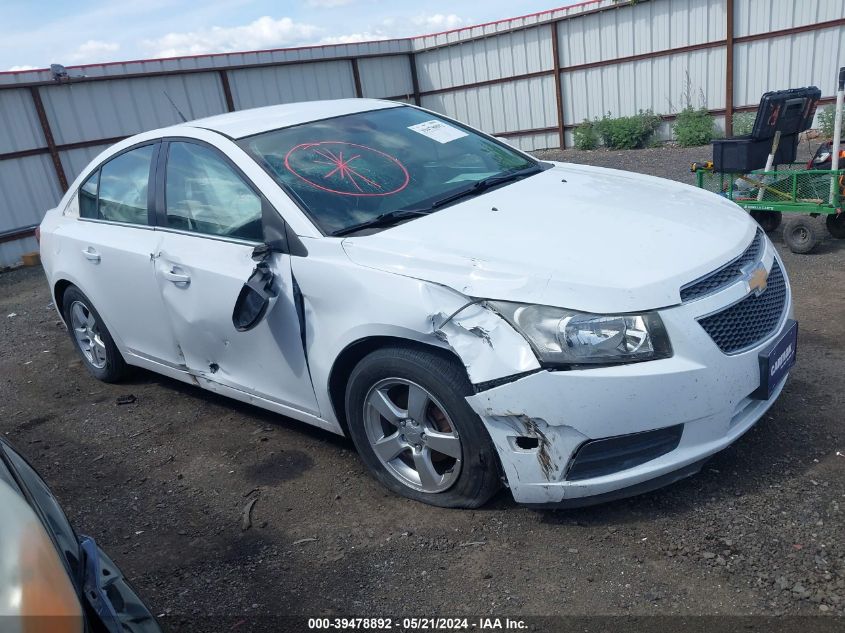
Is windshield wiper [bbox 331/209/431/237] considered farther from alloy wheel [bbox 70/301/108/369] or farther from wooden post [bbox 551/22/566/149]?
wooden post [bbox 551/22/566/149]

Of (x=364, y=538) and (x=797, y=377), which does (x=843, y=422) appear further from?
(x=364, y=538)

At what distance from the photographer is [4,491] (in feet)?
5.47

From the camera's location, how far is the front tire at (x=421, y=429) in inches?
111

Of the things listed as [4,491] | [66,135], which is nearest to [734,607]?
[4,491]

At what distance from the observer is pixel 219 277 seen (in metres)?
3.57

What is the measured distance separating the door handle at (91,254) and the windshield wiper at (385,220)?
2.02 m

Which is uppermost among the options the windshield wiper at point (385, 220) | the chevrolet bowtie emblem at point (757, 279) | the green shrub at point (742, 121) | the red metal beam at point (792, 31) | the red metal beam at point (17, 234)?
the windshield wiper at point (385, 220)

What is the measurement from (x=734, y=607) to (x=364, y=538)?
1.41 meters

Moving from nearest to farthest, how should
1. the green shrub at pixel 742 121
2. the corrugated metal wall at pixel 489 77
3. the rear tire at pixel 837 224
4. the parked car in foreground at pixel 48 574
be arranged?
the parked car in foreground at pixel 48 574 → the rear tire at pixel 837 224 → the corrugated metal wall at pixel 489 77 → the green shrub at pixel 742 121

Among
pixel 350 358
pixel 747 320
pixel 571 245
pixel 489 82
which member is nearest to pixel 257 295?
pixel 350 358

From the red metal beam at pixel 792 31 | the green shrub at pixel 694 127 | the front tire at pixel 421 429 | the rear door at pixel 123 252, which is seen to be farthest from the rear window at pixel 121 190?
the red metal beam at pixel 792 31

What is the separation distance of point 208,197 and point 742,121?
41.7 ft

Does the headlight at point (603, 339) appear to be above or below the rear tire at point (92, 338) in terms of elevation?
above

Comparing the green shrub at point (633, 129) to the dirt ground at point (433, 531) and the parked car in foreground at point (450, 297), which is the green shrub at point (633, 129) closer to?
the dirt ground at point (433, 531)
